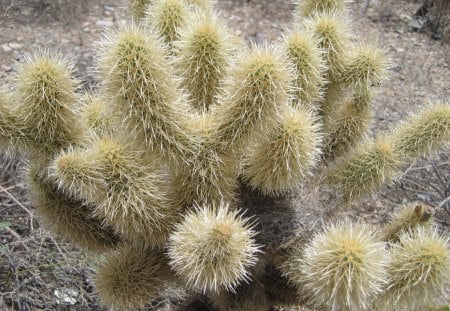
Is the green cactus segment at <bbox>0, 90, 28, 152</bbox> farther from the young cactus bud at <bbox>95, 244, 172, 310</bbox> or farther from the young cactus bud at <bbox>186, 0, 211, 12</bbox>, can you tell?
the young cactus bud at <bbox>186, 0, 211, 12</bbox>

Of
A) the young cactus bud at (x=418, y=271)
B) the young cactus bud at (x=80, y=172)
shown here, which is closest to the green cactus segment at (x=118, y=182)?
the young cactus bud at (x=80, y=172)

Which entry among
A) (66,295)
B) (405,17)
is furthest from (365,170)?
(405,17)

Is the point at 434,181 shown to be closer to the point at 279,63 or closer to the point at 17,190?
the point at 279,63

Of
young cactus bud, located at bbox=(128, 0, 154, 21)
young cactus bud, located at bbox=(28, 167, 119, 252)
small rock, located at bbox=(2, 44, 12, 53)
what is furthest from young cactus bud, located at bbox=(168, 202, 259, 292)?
small rock, located at bbox=(2, 44, 12, 53)

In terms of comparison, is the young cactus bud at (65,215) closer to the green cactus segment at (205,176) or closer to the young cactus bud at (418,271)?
the green cactus segment at (205,176)

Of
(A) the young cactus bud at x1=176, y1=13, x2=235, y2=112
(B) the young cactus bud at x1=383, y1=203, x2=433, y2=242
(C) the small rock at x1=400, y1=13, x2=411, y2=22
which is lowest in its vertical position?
(C) the small rock at x1=400, y1=13, x2=411, y2=22

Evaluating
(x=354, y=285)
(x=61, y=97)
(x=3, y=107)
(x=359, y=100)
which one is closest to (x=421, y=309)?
(x=354, y=285)
